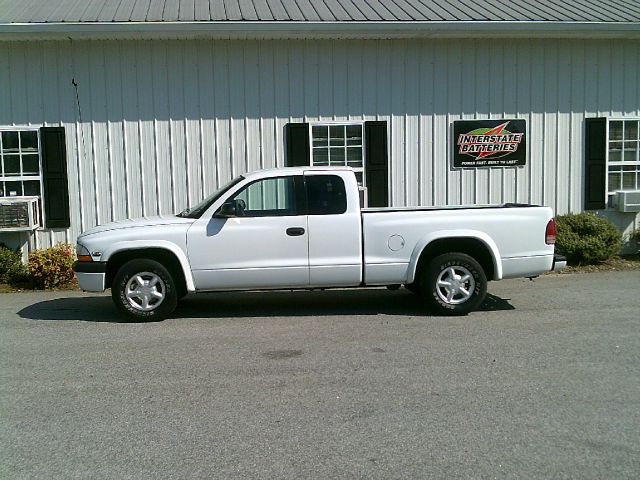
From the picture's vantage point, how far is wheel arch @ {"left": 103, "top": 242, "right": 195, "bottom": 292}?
7840 millimetres

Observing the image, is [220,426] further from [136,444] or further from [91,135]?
[91,135]

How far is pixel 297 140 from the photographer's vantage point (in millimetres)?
11422

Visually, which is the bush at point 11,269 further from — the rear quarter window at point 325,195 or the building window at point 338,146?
the rear quarter window at point 325,195

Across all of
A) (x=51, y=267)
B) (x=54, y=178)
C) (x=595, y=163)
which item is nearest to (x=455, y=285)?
(x=595, y=163)

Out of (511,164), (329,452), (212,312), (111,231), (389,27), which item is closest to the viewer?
(329,452)

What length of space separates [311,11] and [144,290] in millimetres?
6173

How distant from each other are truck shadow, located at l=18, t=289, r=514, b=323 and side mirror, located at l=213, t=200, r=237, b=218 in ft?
4.48

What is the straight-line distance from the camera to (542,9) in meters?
12.1

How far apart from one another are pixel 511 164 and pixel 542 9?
2.96m

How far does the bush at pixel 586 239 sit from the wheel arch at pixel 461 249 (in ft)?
12.3

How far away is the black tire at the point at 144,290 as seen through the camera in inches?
310

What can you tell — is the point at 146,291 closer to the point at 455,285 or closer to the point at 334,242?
the point at 334,242

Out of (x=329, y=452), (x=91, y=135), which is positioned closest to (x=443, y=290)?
(x=329, y=452)

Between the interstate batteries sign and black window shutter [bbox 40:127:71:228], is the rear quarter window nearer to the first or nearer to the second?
the interstate batteries sign
